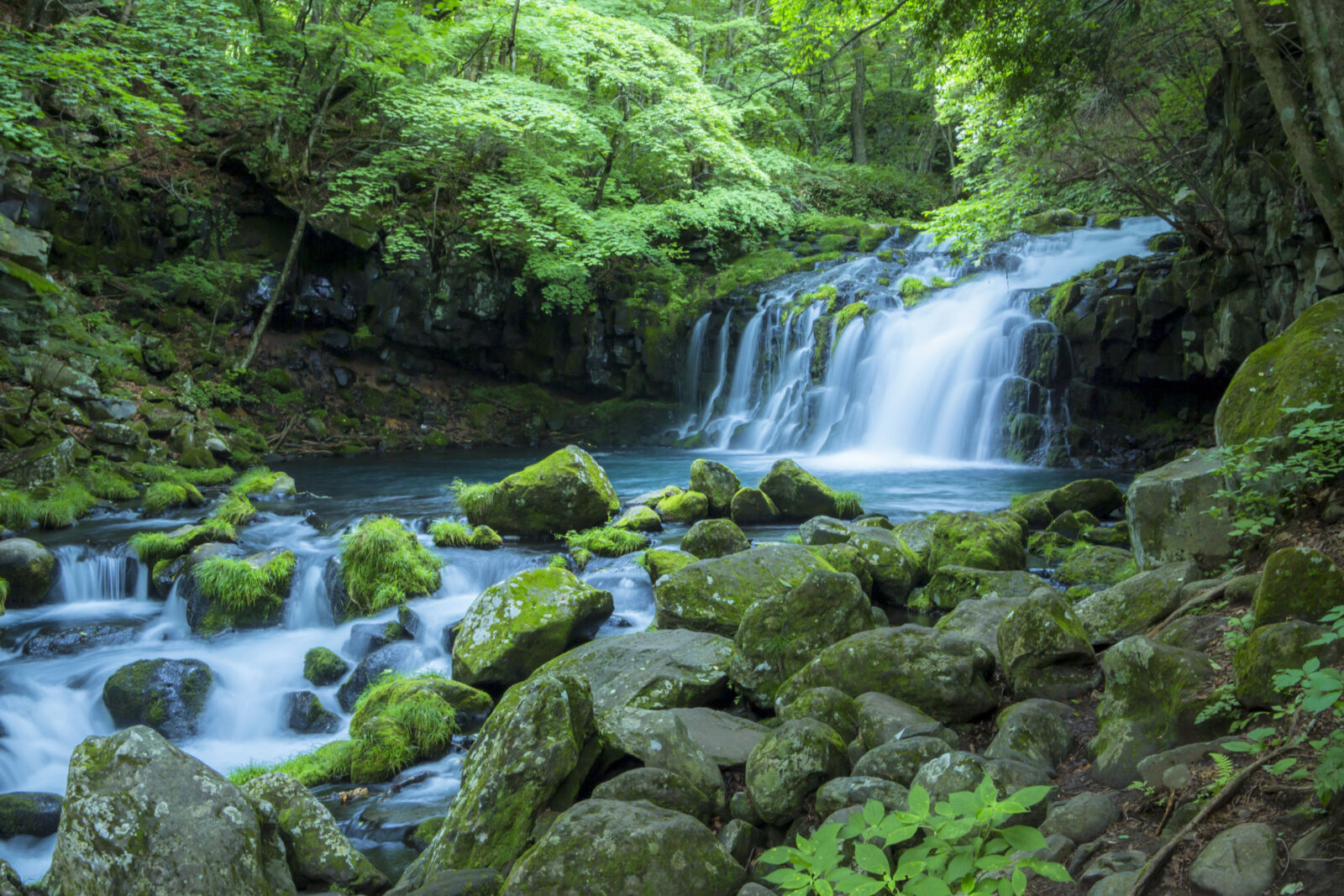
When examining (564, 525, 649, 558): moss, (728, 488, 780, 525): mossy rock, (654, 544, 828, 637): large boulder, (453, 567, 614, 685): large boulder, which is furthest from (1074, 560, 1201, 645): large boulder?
(728, 488, 780, 525): mossy rock

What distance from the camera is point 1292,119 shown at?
3.44 m

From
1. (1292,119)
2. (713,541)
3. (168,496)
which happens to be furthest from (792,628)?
(168,496)

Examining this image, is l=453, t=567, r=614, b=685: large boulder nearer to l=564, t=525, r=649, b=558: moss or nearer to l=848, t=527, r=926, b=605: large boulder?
l=564, t=525, r=649, b=558: moss

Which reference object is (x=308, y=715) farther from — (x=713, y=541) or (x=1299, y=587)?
(x=1299, y=587)

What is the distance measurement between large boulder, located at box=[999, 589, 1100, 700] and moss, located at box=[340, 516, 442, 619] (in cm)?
558

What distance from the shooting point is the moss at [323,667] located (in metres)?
6.53

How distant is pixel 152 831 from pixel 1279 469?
18.3 ft

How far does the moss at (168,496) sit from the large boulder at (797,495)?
7.79m

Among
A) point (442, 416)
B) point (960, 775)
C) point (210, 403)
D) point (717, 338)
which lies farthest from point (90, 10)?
point (960, 775)

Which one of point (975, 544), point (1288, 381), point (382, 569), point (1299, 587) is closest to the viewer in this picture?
point (1299, 587)

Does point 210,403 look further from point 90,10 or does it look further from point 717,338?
point 717,338

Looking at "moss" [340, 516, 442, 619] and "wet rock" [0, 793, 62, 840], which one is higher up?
"moss" [340, 516, 442, 619]

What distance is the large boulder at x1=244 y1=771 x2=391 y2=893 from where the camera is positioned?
3785 mm

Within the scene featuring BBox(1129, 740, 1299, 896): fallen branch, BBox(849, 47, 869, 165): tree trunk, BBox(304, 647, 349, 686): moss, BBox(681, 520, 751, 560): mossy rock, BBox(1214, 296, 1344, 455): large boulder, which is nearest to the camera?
BBox(1129, 740, 1299, 896): fallen branch
